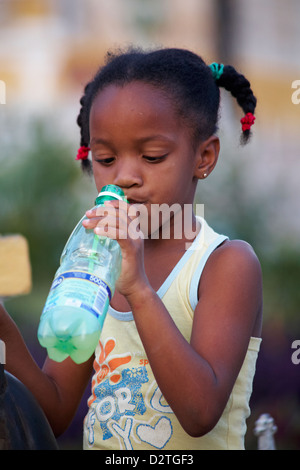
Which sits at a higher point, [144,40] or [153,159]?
[144,40]

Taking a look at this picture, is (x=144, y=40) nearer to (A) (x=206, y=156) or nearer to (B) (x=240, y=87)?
(B) (x=240, y=87)

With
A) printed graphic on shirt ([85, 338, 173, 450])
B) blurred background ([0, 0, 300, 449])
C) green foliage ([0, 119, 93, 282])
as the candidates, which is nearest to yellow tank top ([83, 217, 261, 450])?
printed graphic on shirt ([85, 338, 173, 450])

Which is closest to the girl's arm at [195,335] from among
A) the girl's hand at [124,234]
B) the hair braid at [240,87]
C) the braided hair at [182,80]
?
the girl's hand at [124,234]

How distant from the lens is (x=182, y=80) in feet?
5.78

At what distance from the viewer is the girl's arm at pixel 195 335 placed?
136 centimetres

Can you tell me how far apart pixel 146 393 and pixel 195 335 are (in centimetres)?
23

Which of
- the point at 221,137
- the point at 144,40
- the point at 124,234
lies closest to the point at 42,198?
the point at 221,137

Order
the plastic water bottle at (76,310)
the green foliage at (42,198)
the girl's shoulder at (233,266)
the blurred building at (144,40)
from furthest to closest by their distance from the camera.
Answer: the blurred building at (144,40)
the green foliage at (42,198)
the girl's shoulder at (233,266)
the plastic water bottle at (76,310)

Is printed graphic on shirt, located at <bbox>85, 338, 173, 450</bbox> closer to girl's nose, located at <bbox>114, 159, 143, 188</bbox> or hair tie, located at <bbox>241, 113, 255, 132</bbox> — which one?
girl's nose, located at <bbox>114, 159, 143, 188</bbox>

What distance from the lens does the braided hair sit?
1.72 metres

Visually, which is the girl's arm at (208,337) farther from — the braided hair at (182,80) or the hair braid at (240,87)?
the hair braid at (240,87)

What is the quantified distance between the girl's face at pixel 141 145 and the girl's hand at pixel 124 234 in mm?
236
